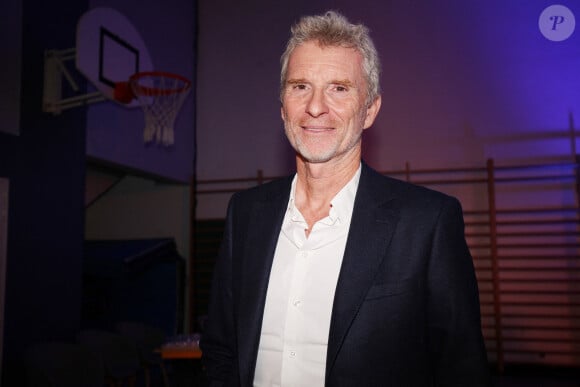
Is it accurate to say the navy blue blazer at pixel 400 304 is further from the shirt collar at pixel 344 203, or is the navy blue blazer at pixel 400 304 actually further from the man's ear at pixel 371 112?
the man's ear at pixel 371 112

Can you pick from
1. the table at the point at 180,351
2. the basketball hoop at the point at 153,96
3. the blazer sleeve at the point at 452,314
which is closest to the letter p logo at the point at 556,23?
the basketball hoop at the point at 153,96

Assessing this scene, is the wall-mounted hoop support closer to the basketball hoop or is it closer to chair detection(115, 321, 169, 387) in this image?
the basketball hoop

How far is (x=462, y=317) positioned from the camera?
1229 mm

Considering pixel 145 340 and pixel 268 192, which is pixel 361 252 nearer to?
pixel 268 192

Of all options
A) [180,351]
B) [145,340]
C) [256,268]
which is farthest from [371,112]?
[145,340]

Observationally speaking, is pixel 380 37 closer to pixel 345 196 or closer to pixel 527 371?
pixel 527 371

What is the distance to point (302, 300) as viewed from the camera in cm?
135

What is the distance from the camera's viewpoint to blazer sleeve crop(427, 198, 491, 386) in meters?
1.22

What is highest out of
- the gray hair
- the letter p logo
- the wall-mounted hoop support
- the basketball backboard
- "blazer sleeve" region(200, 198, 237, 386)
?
the letter p logo

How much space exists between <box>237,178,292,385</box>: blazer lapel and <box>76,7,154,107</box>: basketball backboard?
3597mm

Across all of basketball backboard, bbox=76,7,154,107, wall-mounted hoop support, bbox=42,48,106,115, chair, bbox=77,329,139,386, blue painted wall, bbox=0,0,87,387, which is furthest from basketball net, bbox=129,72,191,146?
chair, bbox=77,329,139,386

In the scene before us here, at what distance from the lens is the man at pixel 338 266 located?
124 centimetres

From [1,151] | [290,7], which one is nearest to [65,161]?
[1,151]

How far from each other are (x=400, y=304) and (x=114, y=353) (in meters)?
4.59
